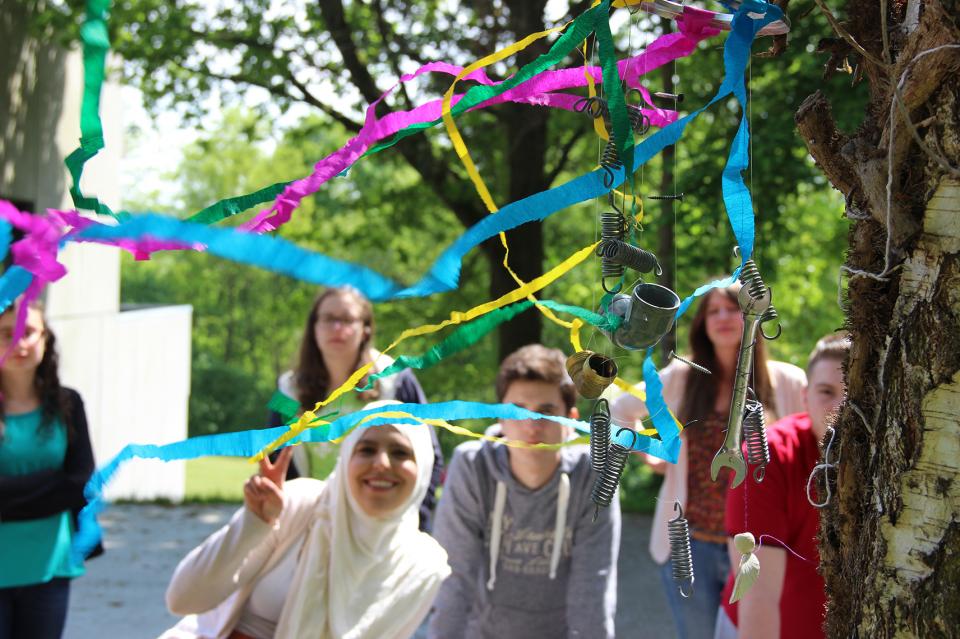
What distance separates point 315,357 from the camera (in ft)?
15.7

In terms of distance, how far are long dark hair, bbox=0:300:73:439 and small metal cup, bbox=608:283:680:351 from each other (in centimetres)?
318

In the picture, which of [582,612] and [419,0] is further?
[419,0]

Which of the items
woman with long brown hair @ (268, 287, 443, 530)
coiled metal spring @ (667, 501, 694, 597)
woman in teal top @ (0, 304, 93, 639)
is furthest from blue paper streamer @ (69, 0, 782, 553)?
woman with long brown hair @ (268, 287, 443, 530)

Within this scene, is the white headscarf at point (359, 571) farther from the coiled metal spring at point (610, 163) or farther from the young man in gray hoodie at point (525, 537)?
the coiled metal spring at point (610, 163)

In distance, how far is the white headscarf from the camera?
309 cm

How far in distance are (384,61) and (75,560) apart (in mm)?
6657

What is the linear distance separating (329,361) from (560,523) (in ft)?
5.02

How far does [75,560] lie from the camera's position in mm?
4160

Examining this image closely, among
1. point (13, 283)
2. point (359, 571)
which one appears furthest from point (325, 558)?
point (13, 283)

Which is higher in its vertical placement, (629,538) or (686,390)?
(686,390)

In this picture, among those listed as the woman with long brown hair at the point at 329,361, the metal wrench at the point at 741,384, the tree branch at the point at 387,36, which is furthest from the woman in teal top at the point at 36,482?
the tree branch at the point at 387,36

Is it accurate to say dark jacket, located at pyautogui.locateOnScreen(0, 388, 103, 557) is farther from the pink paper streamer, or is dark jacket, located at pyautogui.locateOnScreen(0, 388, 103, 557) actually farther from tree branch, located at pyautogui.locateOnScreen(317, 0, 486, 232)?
tree branch, located at pyautogui.locateOnScreen(317, 0, 486, 232)

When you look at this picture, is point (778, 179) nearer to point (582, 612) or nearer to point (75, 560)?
point (582, 612)

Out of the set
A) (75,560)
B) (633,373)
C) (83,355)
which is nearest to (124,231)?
(75,560)
